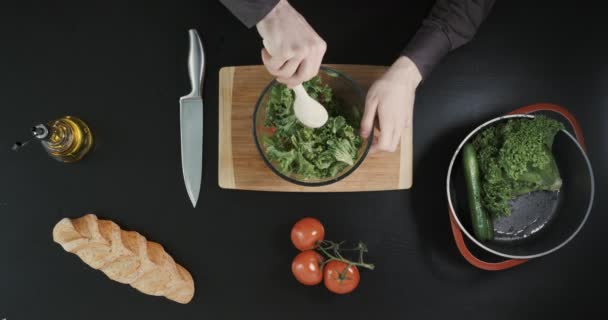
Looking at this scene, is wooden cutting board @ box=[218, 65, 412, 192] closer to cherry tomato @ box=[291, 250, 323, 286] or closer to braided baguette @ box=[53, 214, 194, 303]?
cherry tomato @ box=[291, 250, 323, 286]

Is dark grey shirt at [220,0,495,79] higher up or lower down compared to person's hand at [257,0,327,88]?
lower down

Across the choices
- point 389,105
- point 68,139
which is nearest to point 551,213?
point 389,105

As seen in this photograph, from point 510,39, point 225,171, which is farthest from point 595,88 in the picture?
point 225,171

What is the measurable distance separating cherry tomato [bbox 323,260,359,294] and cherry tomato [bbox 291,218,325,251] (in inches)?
3.2

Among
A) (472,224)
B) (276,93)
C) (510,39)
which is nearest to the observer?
(276,93)

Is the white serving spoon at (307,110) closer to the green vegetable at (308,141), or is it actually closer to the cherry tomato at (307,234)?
the green vegetable at (308,141)

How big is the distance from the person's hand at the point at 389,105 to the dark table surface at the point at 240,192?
21 centimetres

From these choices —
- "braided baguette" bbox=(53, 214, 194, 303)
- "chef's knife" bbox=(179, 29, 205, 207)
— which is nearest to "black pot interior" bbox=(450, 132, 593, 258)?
"chef's knife" bbox=(179, 29, 205, 207)

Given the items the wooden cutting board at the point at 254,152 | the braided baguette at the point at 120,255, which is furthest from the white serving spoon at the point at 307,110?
the braided baguette at the point at 120,255

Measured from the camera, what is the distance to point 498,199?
997 millimetres

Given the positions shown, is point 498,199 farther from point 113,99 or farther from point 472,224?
point 113,99

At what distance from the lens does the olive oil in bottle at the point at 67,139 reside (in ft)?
3.48

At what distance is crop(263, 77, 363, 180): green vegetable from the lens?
933 mm

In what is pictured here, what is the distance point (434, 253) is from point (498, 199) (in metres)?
0.26
